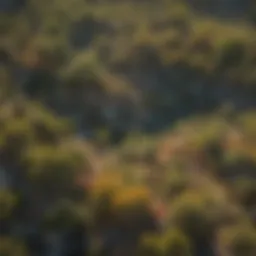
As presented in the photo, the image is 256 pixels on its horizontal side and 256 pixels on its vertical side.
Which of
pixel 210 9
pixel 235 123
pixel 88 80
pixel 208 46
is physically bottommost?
pixel 235 123

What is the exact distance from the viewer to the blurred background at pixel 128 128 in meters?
1.12

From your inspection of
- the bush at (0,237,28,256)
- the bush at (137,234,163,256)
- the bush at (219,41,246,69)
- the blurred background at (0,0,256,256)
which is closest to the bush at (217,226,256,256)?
the blurred background at (0,0,256,256)

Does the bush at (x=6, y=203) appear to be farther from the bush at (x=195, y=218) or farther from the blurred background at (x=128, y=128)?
the bush at (x=195, y=218)

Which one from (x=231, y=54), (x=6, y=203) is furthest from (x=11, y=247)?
(x=231, y=54)

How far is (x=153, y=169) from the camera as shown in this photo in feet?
4.04

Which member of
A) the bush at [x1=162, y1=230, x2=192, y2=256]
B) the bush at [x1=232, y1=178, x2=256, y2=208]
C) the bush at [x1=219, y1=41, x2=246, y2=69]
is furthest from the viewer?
the bush at [x1=219, y1=41, x2=246, y2=69]

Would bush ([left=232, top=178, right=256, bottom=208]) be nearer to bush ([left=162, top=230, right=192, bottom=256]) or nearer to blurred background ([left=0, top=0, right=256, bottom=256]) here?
blurred background ([left=0, top=0, right=256, bottom=256])

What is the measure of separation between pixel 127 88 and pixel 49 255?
513 millimetres

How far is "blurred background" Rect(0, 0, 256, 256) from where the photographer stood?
112 centimetres

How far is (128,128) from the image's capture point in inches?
56.2

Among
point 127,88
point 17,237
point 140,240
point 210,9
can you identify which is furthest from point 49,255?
point 210,9

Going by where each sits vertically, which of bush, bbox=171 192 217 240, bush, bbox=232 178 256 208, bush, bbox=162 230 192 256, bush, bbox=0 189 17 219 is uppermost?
bush, bbox=232 178 256 208

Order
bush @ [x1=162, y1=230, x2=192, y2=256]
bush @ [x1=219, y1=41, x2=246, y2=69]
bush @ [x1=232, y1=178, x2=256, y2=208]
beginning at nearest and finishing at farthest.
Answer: bush @ [x1=162, y1=230, x2=192, y2=256] < bush @ [x1=232, y1=178, x2=256, y2=208] < bush @ [x1=219, y1=41, x2=246, y2=69]

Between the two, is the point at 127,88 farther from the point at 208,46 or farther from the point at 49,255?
the point at 49,255
